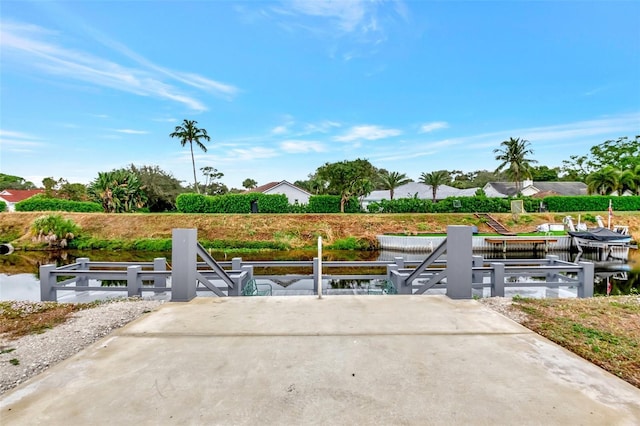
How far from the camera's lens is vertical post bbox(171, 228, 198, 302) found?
479cm

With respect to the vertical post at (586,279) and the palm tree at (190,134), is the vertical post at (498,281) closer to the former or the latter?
the vertical post at (586,279)

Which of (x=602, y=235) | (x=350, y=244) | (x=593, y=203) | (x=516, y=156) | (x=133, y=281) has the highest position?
(x=516, y=156)

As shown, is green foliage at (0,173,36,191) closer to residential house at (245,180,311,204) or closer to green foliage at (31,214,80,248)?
green foliage at (31,214,80,248)

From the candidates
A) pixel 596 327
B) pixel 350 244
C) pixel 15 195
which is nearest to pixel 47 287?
pixel 596 327

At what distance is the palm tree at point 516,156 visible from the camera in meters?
39.4

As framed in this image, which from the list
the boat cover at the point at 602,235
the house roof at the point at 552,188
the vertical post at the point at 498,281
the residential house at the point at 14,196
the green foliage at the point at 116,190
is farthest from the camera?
the residential house at the point at 14,196

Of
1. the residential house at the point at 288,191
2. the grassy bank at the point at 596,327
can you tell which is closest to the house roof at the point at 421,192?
the residential house at the point at 288,191

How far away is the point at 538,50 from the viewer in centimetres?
2009

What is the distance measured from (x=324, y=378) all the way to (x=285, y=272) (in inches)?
476

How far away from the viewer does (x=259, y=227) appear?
90.7ft

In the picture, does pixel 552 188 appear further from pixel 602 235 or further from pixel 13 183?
pixel 13 183

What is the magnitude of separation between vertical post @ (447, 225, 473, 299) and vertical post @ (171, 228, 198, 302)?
13.0 feet

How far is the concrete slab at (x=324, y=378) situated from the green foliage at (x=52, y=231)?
2844cm

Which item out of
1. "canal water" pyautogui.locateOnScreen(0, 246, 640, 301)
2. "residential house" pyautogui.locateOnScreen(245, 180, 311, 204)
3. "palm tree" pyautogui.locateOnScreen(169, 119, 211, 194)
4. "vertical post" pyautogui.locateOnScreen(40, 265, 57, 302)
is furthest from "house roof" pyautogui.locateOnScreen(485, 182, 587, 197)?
"vertical post" pyautogui.locateOnScreen(40, 265, 57, 302)
